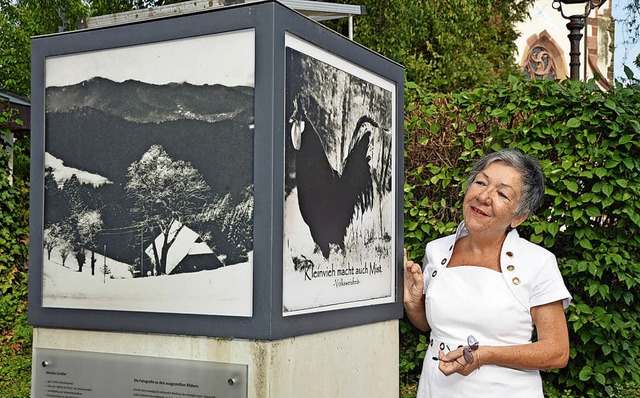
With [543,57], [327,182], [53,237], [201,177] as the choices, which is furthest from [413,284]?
[543,57]

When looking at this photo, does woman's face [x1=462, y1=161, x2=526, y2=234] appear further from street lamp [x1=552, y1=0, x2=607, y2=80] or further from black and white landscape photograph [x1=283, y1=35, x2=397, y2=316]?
street lamp [x1=552, y1=0, x2=607, y2=80]

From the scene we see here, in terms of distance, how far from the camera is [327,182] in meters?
3.35

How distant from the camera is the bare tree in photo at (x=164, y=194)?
3.10 meters

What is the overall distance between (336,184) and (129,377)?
1.08 metres

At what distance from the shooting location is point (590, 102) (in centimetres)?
587

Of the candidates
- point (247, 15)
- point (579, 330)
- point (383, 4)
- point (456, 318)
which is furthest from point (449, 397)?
point (383, 4)

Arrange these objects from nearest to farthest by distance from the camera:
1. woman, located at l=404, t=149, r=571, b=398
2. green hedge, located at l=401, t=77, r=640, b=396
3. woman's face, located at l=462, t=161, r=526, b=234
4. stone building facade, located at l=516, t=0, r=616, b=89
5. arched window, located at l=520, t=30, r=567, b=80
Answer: woman, located at l=404, t=149, r=571, b=398 < woman's face, located at l=462, t=161, r=526, b=234 < green hedge, located at l=401, t=77, r=640, b=396 < stone building facade, located at l=516, t=0, r=616, b=89 < arched window, located at l=520, t=30, r=567, b=80

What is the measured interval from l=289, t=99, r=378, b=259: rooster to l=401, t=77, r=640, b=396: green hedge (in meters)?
2.60

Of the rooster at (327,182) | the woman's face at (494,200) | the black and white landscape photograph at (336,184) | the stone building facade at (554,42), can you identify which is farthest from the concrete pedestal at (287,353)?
the stone building facade at (554,42)

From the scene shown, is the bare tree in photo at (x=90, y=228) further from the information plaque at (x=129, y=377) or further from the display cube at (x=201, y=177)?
the information plaque at (x=129, y=377)

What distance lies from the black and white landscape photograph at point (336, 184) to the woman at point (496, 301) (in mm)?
384

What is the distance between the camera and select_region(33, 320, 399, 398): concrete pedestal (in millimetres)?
2977

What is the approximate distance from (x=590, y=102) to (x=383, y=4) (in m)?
7.20

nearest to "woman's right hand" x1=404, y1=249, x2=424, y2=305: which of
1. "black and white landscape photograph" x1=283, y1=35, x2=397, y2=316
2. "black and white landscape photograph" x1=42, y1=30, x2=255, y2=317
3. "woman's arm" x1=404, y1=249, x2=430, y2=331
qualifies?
"woman's arm" x1=404, y1=249, x2=430, y2=331
